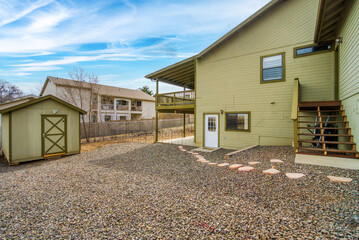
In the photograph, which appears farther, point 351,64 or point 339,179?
point 351,64

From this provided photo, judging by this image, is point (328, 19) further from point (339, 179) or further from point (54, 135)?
point (54, 135)

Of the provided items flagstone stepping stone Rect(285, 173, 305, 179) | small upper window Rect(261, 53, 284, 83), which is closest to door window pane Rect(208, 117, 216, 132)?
small upper window Rect(261, 53, 284, 83)

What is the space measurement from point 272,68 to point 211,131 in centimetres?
444

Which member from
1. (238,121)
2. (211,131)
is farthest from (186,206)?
(211,131)

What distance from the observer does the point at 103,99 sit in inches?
973

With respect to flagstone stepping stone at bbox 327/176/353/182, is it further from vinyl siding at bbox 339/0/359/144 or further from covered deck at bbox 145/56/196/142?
covered deck at bbox 145/56/196/142

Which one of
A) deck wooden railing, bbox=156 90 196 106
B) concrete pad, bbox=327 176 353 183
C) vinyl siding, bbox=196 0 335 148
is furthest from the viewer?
deck wooden railing, bbox=156 90 196 106

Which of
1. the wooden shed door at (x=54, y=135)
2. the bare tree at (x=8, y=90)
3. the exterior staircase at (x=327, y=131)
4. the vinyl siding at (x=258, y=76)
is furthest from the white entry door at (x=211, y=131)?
the bare tree at (x=8, y=90)

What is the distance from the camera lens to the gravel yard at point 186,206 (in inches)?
98.8

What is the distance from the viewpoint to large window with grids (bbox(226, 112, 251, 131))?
29.1 feet

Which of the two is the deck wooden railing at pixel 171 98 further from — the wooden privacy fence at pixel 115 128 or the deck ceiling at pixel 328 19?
the deck ceiling at pixel 328 19

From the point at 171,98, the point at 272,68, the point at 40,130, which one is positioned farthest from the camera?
the point at 171,98

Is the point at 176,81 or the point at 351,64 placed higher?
the point at 176,81

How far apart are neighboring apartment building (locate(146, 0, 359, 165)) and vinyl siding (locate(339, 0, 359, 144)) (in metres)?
0.03
